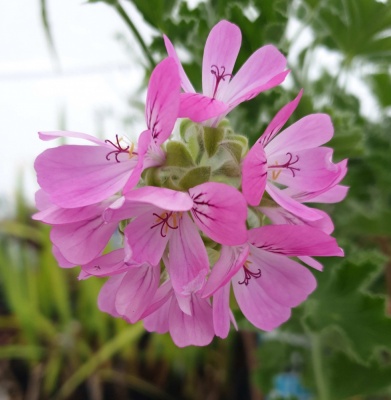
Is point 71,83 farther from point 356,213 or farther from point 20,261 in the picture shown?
point 356,213

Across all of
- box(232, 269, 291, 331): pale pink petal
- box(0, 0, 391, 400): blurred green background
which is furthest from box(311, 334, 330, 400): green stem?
box(232, 269, 291, 331): pale pink petal

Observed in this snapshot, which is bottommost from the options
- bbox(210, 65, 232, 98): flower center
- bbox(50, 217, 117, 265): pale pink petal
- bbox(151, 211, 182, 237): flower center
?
bbox(50, 217, 117, 265): pale pink petal

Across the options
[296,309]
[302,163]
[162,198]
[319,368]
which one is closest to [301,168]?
[302,163]

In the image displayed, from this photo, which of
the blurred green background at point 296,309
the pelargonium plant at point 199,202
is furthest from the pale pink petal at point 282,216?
the blurred green background at point 296,309

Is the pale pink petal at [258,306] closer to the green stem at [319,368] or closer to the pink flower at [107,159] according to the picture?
the pink flower at [107,159]

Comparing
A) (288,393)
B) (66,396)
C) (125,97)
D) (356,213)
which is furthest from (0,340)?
(356,213)

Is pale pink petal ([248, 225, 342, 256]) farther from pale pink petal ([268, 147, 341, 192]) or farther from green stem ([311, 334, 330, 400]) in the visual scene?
green stem ([311, 334, 330, 400])
